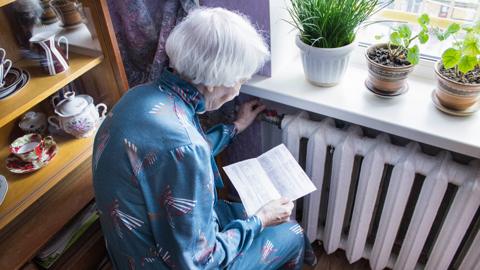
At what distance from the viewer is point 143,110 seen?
0.94 meters

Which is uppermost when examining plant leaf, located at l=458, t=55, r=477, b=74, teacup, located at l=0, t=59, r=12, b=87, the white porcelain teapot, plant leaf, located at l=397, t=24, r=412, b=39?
plant leaf, located at l=397, t=24, r=412, b=39

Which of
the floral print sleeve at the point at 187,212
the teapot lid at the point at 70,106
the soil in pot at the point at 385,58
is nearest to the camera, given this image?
the floral print sleeve at the point at 187,212

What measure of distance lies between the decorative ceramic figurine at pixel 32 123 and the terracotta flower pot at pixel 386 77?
107 cm

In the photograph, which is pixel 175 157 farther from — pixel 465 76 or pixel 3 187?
pixel 465 76

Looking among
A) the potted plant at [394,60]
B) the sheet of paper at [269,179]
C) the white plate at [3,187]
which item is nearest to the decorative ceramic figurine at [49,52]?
the white plate at [3,187]

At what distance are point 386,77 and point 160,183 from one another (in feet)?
2.27

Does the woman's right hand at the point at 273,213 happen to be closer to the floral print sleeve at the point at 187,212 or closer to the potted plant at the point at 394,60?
the floral print sleeve at the point at 187,212

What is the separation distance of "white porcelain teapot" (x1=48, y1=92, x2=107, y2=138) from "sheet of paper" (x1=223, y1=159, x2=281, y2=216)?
0.48 metres

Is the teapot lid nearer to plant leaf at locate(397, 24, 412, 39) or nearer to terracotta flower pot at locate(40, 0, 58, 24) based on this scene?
terracotta flower pot at locate(40, 0, 58, 24)

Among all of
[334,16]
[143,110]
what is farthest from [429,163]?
[143,110]

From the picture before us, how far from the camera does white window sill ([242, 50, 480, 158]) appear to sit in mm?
1040

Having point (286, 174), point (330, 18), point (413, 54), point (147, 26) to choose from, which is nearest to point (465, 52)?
point (413, 54)

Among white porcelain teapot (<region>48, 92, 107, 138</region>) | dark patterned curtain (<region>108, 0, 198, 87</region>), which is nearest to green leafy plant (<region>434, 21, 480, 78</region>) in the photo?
dark patterned curtain (<region>108, 0, 198, 87</region>)

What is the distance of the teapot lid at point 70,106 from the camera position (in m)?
1.24
